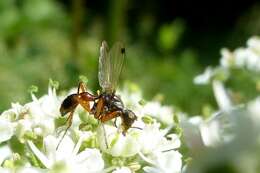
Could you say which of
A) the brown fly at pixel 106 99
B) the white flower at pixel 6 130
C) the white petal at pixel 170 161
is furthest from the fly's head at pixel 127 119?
the white flower at pixel 6 130

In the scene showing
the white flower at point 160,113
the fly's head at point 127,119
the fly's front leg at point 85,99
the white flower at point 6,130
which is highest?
the white flower at point 160,113

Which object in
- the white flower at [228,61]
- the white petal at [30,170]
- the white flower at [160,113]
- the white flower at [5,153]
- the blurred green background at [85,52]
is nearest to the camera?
the white petal at [30,170]

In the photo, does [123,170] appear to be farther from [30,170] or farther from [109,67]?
[109,67]

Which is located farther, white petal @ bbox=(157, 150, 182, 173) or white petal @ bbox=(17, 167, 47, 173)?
white petal @ bbox=(157, 150, 182, 173)

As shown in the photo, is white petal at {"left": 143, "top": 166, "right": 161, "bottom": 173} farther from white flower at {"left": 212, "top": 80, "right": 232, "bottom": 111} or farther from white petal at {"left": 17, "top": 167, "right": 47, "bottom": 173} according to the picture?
white flower at {"left": 212, "top": 80, "right": 232, "bottom": 111}

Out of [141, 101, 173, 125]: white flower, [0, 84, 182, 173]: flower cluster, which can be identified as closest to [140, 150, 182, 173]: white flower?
[0, 84, 182, 173]: flower cluster

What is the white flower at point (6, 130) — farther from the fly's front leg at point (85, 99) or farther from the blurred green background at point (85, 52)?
the blurred green background at point (85, 52)

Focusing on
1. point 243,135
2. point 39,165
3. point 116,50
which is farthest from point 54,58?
point 243,135
